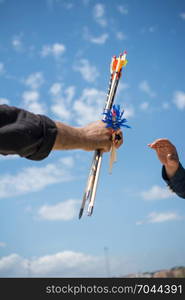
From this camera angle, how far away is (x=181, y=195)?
4.90 metres

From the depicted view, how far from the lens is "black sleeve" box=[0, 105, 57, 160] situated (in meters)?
2.36

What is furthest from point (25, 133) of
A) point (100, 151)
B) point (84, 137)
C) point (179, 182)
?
point (179, 182)

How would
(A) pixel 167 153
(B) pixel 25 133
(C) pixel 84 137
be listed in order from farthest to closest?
1. (A) pixel 167 153
2. (C) pixel 84 137
3. (B) pixel 25 133

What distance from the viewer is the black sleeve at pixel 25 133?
2.36 metres

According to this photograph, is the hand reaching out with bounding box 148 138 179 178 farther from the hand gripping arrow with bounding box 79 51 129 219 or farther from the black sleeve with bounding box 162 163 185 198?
the hand gripping arrow with bounding box 79 51 129 219

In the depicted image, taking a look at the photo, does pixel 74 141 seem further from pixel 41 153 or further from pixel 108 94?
A: pixel 108 94

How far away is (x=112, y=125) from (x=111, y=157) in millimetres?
445

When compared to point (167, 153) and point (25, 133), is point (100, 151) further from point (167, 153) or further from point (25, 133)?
point (167, 153)

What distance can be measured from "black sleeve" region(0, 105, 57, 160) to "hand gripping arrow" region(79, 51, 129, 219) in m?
0.84

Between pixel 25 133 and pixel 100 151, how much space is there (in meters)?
1.06

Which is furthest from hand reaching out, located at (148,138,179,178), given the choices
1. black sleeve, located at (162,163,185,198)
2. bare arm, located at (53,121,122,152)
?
bare arm, located at (53,121,122,152)

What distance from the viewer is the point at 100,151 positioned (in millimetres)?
3289

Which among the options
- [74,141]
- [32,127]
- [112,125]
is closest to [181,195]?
[112,125]

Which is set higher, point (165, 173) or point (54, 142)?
point (165, 173)
